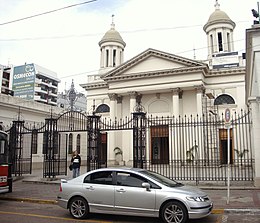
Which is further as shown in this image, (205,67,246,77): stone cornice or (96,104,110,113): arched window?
(96,104,110,113): arched window

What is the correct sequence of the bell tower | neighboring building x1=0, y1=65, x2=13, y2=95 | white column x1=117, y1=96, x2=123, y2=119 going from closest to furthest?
white column x1=117, y1=96, x2=123, y2=119 → the bell tower → neighboring building x1=0, y1=65, x2=13, y2=95

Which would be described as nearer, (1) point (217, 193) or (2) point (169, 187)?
(2) point (169, 187)

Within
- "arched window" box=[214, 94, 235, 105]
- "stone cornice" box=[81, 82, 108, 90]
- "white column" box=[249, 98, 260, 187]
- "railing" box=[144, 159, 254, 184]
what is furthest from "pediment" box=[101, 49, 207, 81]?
"white column" box=[249, 98, 260, 187]

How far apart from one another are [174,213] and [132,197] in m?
1.11

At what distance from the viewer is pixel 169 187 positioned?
7.43m

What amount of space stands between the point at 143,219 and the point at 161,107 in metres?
26.1

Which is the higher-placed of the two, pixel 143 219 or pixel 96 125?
pixel 96 125

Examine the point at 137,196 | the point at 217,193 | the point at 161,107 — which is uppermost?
the point at 161,107

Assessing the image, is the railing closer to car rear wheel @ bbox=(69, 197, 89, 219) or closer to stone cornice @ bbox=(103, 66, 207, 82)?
car rear wheel @ bbox=(69, 197, 89, 219)

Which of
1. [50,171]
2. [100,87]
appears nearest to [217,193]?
[50,171]

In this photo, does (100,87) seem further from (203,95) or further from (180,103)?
(203,95)

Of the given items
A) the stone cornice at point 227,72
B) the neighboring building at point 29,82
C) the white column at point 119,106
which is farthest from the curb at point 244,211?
the neighboring building at point 29,82

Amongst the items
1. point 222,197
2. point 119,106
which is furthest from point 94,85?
point 222,197

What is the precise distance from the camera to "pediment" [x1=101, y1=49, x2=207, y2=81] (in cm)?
3139
